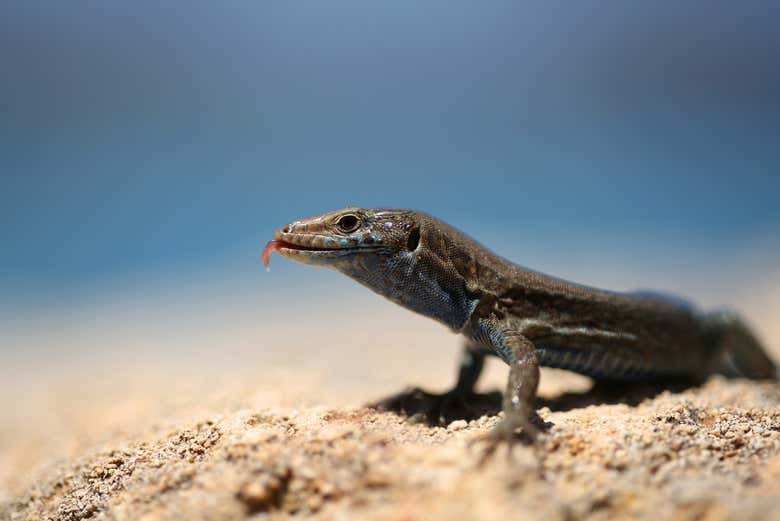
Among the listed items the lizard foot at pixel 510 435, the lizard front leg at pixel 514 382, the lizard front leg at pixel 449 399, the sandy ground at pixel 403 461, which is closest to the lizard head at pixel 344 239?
the lizard front leg at pixel 514 382

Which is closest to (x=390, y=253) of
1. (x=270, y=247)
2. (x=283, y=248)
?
(x=283, y=248)

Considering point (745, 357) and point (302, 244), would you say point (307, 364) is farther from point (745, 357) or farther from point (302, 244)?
point (745, 357)

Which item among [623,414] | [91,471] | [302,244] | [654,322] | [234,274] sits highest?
[234,274]

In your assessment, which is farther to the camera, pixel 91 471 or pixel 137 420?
pixel 137 420

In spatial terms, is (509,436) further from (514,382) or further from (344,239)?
(344,239)

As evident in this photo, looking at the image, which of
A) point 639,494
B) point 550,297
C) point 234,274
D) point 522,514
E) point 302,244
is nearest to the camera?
point 522,514

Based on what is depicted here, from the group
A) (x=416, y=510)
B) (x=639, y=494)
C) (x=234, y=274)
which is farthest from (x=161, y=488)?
(x=234, y=274)

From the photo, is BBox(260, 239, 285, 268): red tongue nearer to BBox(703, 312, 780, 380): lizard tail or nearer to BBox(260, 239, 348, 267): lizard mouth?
BBox(260, 239, 348, 267): lizard mouth
